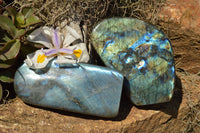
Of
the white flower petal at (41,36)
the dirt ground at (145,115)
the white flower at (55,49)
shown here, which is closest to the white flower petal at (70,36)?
the white flower at (55,49)

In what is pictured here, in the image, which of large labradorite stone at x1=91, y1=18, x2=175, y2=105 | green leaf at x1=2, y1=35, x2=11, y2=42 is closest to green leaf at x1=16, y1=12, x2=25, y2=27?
green leaf at x1=2, y1=35, x2=11, y2=42

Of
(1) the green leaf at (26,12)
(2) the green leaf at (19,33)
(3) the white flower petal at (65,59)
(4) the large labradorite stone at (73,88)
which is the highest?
(1) the green leaf at (26,12)

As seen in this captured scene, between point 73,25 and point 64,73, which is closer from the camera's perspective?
point 64,73

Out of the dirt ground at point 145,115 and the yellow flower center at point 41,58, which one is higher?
the yellow flower center at point 41,58

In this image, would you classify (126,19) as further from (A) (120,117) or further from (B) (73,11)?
(A) (120,117)

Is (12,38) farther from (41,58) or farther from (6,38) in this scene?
(41,58)

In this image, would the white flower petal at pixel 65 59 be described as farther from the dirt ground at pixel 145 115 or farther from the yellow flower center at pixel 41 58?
the dirt ground at pixel 145 115

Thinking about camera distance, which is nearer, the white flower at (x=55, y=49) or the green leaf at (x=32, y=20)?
the white flower at (x=55, y=49)

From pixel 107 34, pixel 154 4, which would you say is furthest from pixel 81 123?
pixel 154 4
